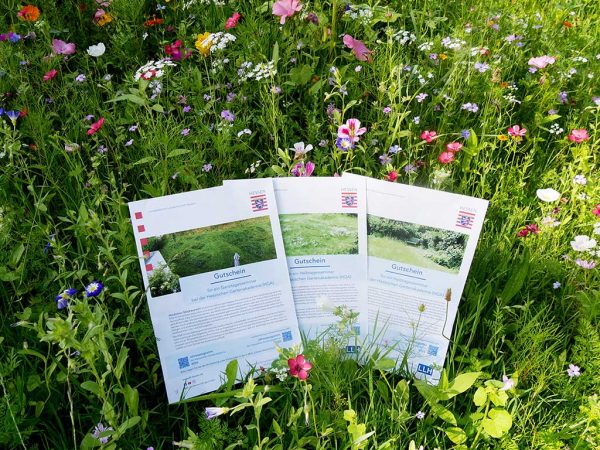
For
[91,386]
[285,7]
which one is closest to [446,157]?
[285,7]

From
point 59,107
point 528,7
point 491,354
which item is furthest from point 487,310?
point 528,7

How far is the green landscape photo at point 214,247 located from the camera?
1.70 meters

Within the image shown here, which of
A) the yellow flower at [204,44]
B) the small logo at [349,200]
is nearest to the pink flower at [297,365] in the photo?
the small logo at [349,200]

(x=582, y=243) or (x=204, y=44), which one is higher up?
(x=204, y=44)

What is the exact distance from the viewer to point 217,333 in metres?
1.66

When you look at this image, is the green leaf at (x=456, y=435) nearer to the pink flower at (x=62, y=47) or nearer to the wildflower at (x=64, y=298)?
the wildflower at (x=64, y=298)

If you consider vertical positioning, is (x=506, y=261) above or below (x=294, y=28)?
below

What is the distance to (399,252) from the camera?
5.79 feet

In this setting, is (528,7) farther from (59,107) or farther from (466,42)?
(59,107)

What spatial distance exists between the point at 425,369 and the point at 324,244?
46 centimetres

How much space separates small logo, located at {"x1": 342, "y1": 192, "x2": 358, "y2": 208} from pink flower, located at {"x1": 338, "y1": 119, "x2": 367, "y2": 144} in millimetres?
213

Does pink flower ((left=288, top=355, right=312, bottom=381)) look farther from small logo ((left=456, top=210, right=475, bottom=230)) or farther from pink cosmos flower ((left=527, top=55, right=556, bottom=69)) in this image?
pink cosmos flower ((left=527, top=55, right=556, bottom=69))

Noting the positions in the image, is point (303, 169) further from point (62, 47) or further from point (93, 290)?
point (62, 47)

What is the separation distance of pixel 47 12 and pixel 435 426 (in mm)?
2466
